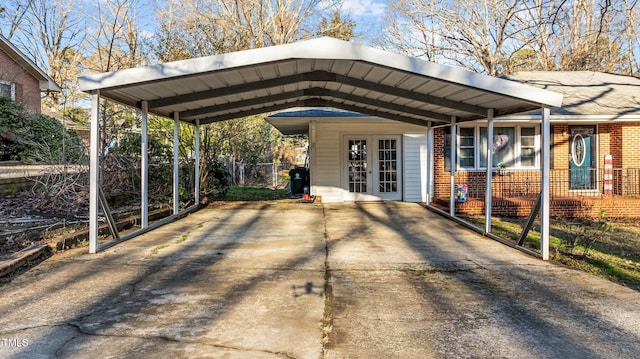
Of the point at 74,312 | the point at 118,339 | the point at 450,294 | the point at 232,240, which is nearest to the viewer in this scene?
the point at 118,339

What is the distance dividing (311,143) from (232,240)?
6.01 meters

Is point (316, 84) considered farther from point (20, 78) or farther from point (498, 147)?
point (20, 78)

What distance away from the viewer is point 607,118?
11641 mm

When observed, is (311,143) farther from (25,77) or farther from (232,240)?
(25,77)

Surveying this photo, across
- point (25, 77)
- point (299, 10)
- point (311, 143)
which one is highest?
point (299, 10)

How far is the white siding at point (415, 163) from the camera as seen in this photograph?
43.6 ft

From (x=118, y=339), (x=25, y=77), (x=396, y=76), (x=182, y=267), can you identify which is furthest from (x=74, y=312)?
(x=25, y=77)

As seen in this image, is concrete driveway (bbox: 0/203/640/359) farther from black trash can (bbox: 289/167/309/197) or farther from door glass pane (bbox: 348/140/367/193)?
black trash can (bbox: 289/167/309/197)

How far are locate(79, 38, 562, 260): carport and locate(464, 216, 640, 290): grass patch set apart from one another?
62 centimetres

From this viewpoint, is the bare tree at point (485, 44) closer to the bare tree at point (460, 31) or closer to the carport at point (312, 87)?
the bare tree at point (460, 31)

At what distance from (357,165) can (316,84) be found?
200 inches

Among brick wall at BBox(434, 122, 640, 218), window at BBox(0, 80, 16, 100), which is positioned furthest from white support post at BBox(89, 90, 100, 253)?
window at BBox(0, 80, 16, 100)

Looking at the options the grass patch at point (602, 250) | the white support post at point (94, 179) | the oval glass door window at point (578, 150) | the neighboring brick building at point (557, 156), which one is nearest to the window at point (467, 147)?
the neighboring brick building at point (557, 156)

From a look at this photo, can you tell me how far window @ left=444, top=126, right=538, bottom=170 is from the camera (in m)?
12.6
